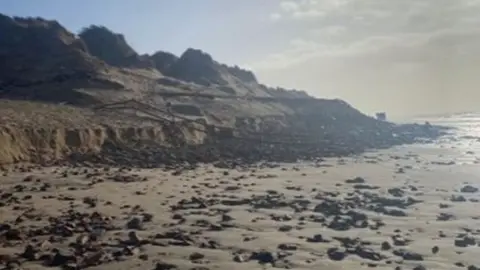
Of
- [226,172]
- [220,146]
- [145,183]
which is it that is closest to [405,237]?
[145,183]

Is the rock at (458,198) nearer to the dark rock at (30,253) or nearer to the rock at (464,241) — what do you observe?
the rock at (464,241)

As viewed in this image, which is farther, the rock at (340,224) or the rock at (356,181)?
the rock at (356,181)

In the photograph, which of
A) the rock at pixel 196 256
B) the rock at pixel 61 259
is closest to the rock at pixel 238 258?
the rock at pixel 196 256

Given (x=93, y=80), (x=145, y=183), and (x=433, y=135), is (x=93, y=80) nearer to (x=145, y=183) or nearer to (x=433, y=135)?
(x=145, y=183)

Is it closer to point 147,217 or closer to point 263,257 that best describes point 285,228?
point 263,257

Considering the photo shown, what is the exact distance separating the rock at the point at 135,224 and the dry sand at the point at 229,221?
0.26 feet

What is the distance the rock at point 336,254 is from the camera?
11.6 metres

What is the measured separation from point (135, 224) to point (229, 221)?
2.35 m

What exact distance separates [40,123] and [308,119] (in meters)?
39.4

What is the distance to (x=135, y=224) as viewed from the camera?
14.1 meters

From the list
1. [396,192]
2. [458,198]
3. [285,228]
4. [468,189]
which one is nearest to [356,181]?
[396,192]

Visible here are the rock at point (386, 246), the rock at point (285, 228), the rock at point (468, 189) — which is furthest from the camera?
the rock at point (468, 189)

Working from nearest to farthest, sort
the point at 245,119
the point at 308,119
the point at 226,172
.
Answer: the point at 226,172, the point at 245,119, the point at 308,119

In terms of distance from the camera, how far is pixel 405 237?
540 inches
